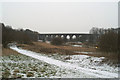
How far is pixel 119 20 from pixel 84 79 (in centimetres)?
1013

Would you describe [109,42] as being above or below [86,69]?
above

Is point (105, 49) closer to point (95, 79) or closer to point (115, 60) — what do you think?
point (115, 60)

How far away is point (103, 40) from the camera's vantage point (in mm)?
15219

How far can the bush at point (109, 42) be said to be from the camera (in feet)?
45.1

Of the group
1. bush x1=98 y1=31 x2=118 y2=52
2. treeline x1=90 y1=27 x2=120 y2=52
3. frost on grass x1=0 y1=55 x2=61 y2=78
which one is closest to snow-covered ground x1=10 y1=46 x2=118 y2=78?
frost on grass x1=0 y1=55 x2=61 y2=78

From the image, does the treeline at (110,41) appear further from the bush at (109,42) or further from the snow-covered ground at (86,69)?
the snow-covered ground at (86,69)

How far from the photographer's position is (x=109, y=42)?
14.7 meters

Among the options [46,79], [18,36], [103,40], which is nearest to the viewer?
[46,79]

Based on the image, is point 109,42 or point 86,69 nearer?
point 86,69

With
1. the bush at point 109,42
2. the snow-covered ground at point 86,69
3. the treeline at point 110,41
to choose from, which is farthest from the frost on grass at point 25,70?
the bush at point 109,42

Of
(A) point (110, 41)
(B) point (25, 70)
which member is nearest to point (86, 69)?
(B) point (25, 70)

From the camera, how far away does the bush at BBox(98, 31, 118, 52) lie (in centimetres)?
1374

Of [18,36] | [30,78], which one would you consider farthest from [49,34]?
[30,78]

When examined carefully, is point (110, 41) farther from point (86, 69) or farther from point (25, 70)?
point (25, 70)
